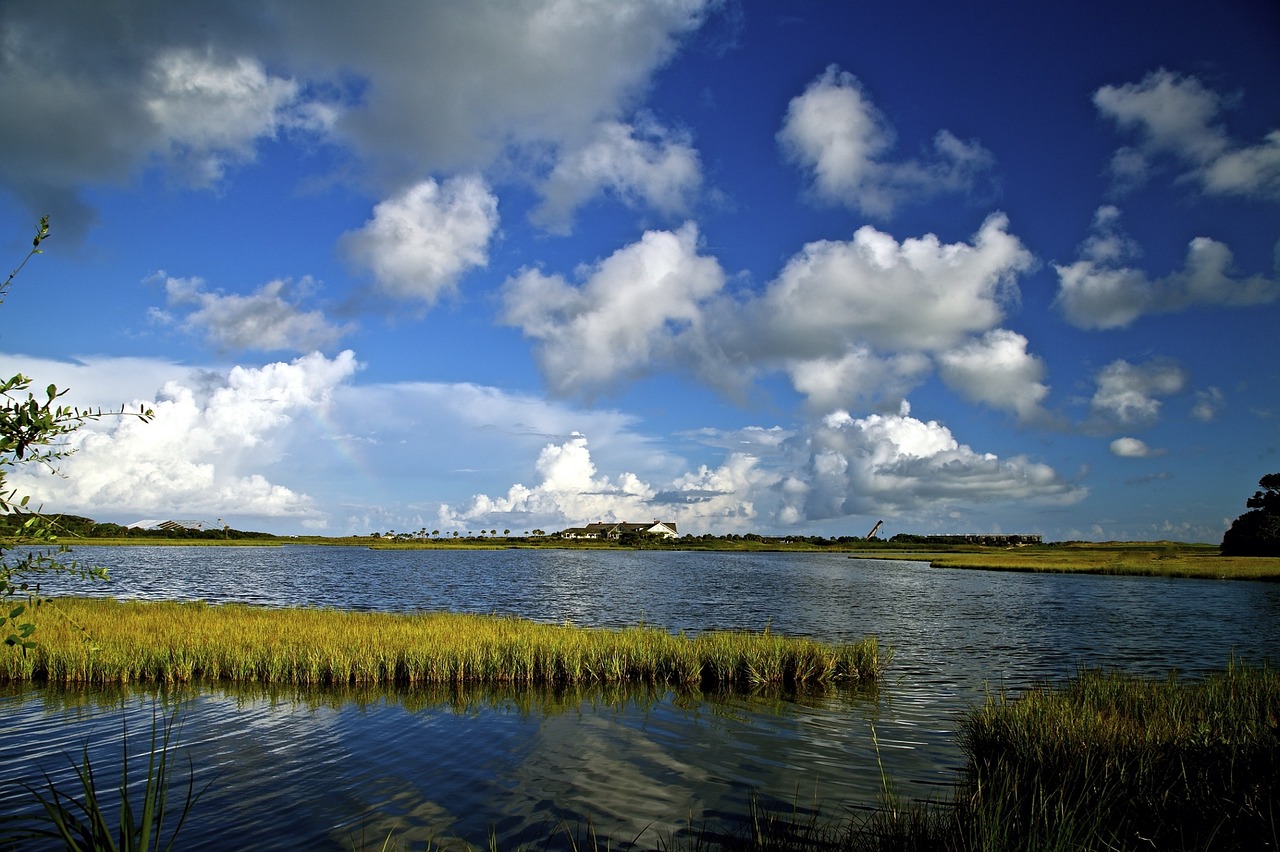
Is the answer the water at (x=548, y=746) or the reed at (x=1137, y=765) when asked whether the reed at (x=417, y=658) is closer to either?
the water at (x=548, y=746)

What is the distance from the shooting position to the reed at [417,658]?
2291cm

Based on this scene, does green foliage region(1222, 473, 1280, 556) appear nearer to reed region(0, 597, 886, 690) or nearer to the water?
the water

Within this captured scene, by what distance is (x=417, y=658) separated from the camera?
23.9 meters

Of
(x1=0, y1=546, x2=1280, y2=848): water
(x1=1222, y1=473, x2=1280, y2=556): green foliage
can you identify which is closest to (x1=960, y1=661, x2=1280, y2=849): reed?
(x1=0, y1=546, x2=1280, y2=848): water

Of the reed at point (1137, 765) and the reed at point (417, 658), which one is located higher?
the reed at point (1137, 765)

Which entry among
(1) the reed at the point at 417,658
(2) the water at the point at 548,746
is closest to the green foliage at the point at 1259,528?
(2) the water at the point at 548,746

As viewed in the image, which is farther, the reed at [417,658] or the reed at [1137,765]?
the reed at [417,658]

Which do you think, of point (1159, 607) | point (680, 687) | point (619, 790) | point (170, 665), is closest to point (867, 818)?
point (619, 790)

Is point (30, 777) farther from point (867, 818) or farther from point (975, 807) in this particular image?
point (975, 807)

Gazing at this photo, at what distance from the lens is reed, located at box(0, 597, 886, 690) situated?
75.2 ft

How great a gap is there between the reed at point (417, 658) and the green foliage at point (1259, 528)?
122 metres

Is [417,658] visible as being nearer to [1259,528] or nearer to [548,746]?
[548,746]

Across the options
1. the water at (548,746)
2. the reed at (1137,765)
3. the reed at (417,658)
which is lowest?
the water at (548,746)

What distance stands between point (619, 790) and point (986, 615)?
42.9 m
